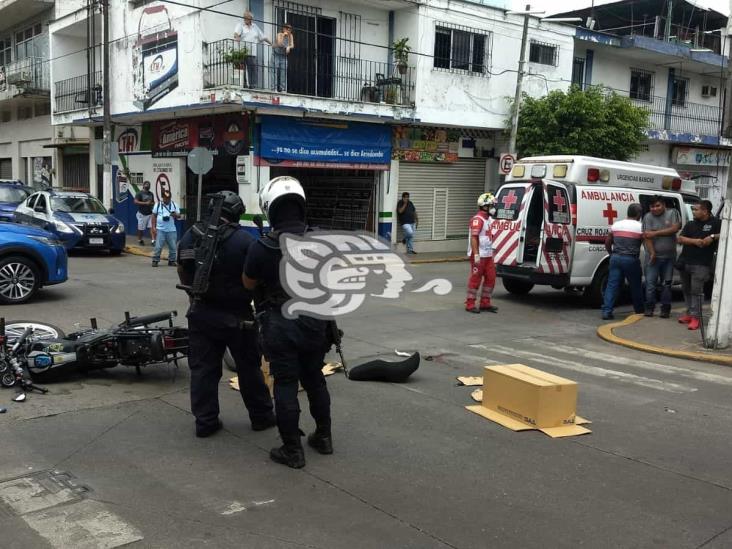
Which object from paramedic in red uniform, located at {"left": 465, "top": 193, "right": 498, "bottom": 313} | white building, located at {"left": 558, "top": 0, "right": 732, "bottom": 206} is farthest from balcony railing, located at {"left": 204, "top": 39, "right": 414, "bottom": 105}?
paramedic in red uniform, located at {"left": 465, "top": 193, "right": 498, "bottom": 313}

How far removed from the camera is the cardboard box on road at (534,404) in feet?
17.9

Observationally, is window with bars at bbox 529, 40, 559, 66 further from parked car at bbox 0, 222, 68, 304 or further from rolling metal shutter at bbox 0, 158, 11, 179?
rolling metal shutter at bbox 0, 158, 11, 179

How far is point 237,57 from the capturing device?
16.7m

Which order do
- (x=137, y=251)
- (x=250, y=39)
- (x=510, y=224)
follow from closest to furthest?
(x=510, y=224) → (x=250, y=39) → (x=137, y=251)

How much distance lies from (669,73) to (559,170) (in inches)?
791

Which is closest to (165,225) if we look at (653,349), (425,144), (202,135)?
(202,135)

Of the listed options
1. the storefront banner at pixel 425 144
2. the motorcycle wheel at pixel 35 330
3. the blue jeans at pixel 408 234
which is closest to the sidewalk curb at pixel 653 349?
the motorcycle wheel at pixel 35 330

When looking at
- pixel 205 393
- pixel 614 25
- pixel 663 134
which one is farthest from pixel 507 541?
pixel 614 25

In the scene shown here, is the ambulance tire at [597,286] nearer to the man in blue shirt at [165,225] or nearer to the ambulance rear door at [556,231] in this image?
the ambulance rear door at [556,231]

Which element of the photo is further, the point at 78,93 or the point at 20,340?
the point at 78,93

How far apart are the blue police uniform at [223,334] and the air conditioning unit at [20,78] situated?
26042mm

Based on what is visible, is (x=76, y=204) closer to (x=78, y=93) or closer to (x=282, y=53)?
(x=282, y=53)

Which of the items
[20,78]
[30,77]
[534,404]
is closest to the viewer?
[534,404]

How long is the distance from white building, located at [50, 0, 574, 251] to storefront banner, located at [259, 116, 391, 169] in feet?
0.11
